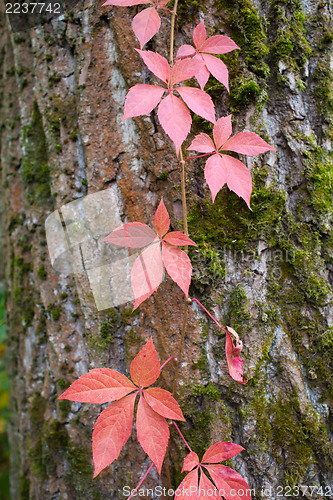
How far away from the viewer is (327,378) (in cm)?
95

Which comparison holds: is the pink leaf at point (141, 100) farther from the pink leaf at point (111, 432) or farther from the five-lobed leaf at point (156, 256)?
the pink leaf at point (111, 432)

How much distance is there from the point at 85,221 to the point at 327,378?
970 millimetres

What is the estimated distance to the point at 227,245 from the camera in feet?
3.13

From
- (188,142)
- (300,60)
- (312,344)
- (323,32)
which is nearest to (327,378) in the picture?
(312,344)

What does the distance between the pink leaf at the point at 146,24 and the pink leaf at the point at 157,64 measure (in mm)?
83

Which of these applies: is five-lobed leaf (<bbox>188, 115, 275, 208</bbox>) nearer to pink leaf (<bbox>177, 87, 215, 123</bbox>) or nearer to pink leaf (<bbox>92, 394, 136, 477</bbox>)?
pink leaf (<bbox>177, 87, 215, 123</bbox>)

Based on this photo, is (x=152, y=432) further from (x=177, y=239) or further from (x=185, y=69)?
(x=185, y=69)

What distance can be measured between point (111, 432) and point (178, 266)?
43 centimetres

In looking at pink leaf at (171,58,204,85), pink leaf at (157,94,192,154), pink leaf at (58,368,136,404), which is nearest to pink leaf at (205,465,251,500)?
pink leaf at (58,368,136,404)

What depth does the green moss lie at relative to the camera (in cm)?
120

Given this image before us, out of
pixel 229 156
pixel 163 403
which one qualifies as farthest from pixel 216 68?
pixel 163 403

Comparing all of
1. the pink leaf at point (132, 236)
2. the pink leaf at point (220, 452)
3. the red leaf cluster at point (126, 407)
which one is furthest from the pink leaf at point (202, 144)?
the pink leaf at point (220, 452)

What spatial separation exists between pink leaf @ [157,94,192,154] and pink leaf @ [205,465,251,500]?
846mm

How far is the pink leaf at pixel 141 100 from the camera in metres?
0.69
